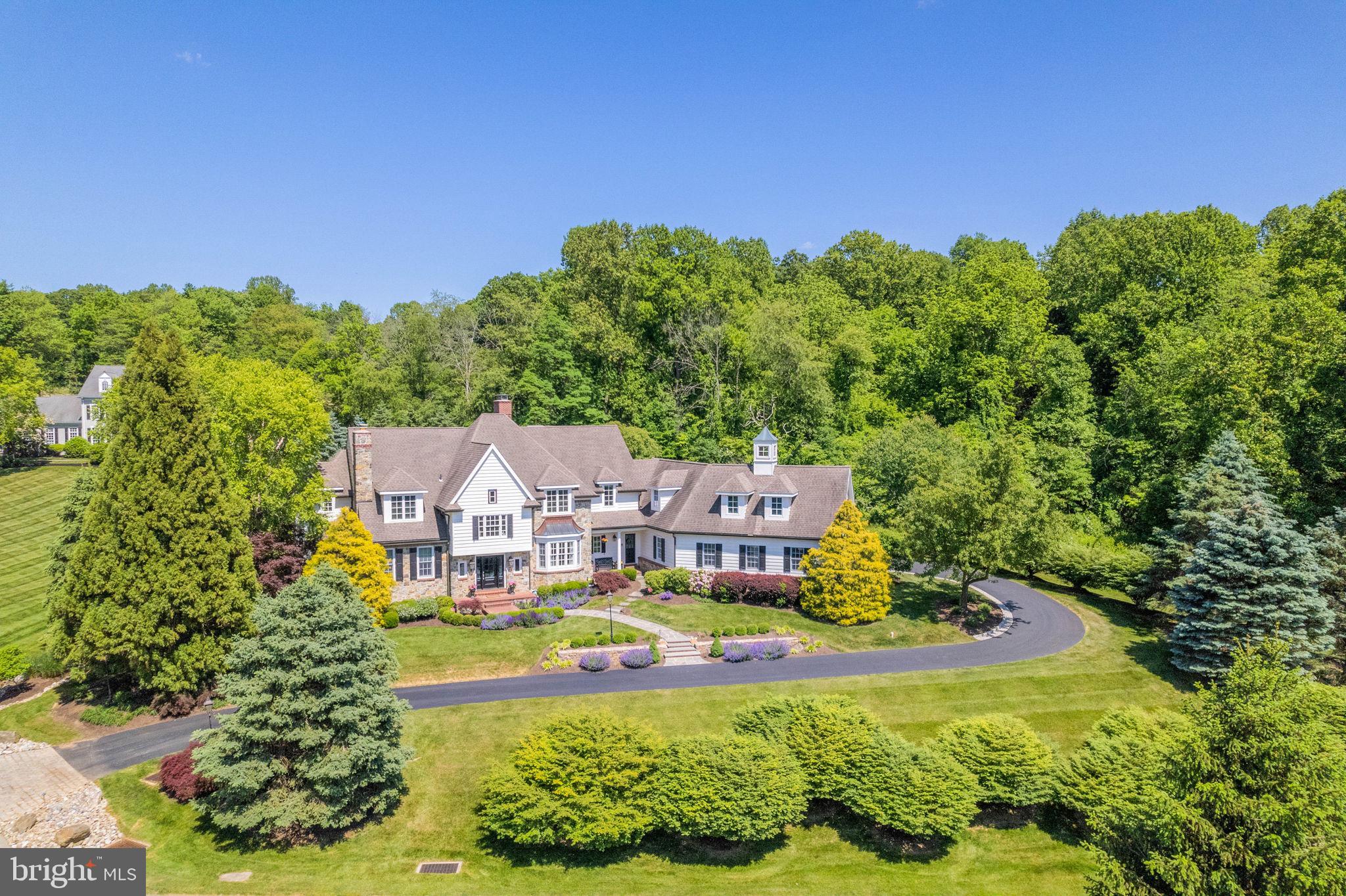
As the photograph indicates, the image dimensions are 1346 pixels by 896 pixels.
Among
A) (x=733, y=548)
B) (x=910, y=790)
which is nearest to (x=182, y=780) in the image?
(x=910, y=790)

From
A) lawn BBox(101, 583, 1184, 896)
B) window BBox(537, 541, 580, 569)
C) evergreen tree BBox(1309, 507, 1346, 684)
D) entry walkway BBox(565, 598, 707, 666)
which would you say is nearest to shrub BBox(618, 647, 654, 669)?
entry walkway BBox(565, 598, 707, 666)

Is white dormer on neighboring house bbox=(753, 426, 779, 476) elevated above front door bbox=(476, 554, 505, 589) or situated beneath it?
elevated above

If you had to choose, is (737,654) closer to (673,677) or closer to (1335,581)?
(673,677)

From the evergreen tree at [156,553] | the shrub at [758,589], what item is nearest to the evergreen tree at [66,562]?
the evergreen tree at [156,553]

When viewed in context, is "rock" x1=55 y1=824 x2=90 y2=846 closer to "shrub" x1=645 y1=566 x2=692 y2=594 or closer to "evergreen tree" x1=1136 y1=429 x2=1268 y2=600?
"shrub" x1=645 y1=566 x2=692 y2=594

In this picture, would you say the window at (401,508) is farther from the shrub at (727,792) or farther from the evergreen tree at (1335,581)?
the evergreen tree at (1335,581)
